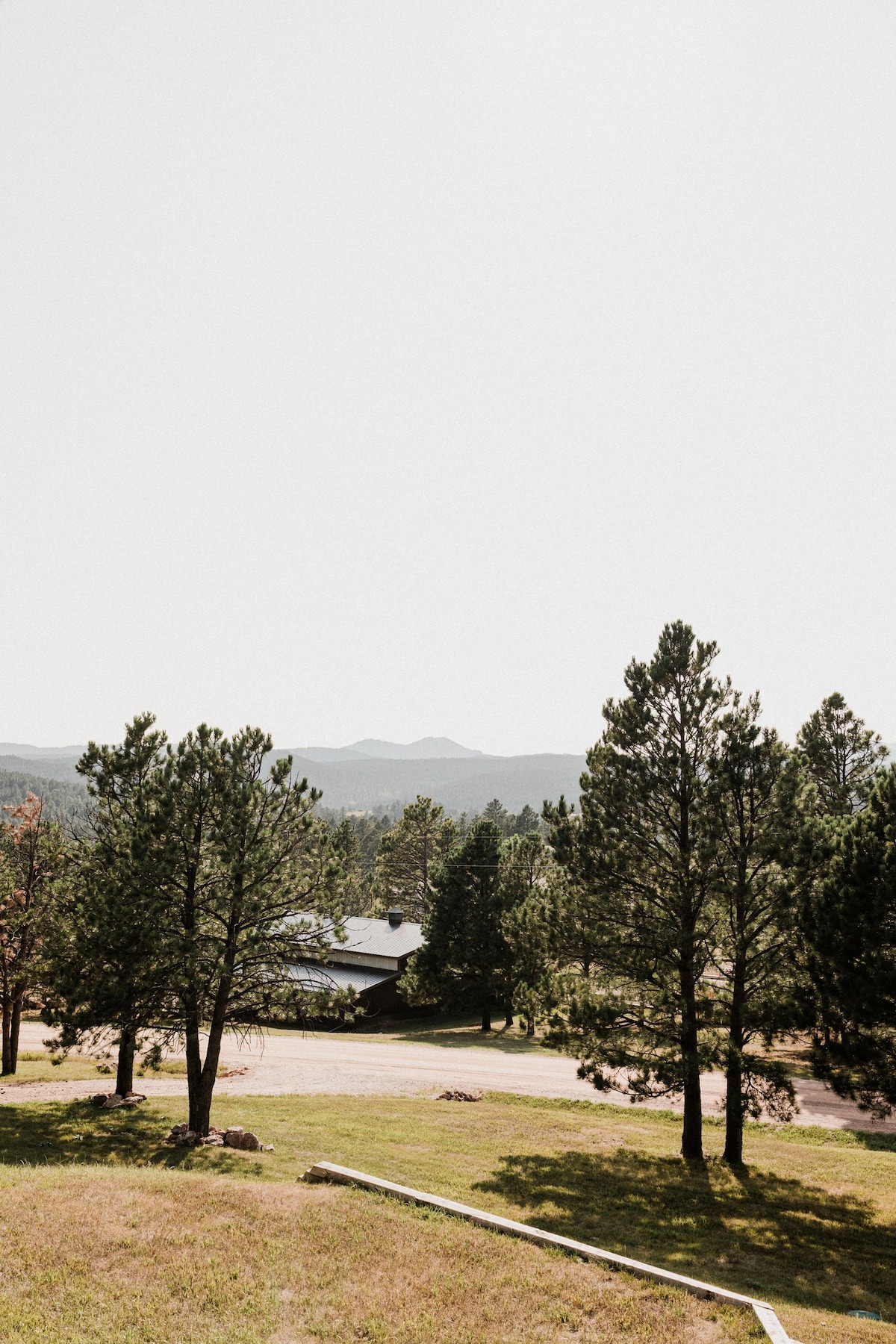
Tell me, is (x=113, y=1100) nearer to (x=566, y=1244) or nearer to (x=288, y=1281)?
(x=288, y=1281)

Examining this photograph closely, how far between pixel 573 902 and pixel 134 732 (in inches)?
531

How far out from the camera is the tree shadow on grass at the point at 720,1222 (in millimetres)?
11375

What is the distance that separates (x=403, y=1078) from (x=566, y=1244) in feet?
66.2

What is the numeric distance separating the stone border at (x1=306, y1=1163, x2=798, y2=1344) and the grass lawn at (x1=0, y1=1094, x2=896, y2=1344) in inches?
13.5

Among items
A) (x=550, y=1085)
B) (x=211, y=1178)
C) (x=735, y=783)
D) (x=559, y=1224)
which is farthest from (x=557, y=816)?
(x=550, y=1085)

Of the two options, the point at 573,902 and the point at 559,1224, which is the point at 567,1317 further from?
the point at 573,902

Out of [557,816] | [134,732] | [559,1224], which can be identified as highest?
[134,732]

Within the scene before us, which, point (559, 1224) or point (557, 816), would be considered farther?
point (557, 816)

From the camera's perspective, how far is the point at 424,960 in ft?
143

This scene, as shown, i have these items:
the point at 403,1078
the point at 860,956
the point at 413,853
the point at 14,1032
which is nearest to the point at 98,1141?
the point at 403,1078

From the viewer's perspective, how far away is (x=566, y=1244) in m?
10.6

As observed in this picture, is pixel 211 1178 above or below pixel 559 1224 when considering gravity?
above

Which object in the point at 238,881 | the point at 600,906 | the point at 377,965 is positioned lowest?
the point at 377,965

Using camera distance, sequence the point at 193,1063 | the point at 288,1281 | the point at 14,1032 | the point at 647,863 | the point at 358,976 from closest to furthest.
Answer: the point at 288,1281 < the point at 193,1063 < the point at 647,863 < the point at 14,1032 < the point at 358,976
